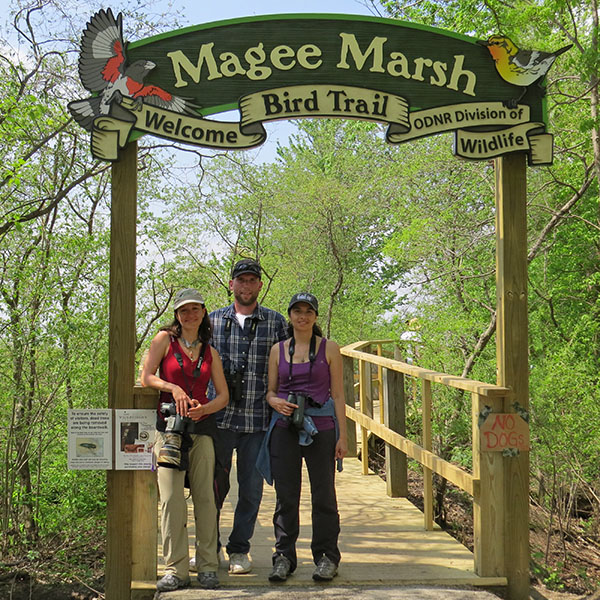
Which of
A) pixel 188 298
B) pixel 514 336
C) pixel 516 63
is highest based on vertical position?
pixel 516 63

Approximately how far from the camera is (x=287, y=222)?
21078 mm

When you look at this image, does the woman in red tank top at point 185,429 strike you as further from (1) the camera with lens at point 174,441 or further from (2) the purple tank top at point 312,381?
(2) the purple tank top at point 312,381

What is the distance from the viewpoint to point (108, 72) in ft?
12.9

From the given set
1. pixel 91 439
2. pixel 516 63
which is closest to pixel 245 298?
pixel 91 439

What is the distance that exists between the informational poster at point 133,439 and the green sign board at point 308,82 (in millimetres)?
1459

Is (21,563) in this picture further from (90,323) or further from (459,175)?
(459,175)

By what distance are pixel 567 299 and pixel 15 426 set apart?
989 cm

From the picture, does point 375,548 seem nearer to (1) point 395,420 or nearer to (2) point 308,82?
(1) point 395,420

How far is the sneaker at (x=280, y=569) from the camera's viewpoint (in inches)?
149

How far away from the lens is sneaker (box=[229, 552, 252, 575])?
391 centimetres

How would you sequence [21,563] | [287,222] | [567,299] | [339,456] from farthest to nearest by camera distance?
1. [287,222]
2. [567,299]
3. [21,563]
4. [339,456]

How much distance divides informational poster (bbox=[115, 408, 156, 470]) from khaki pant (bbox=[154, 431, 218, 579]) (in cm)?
16

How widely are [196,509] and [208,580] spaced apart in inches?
14.5

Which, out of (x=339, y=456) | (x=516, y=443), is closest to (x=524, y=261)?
(x=516, y=443)
